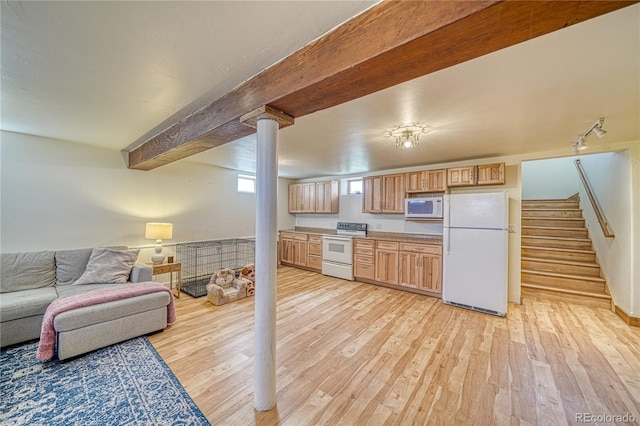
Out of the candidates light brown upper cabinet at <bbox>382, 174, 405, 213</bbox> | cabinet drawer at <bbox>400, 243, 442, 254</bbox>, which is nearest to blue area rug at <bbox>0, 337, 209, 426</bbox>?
cabinet drawer at <bbox>400, 243, 442, 254</bbox>

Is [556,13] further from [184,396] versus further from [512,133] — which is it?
[184,396]

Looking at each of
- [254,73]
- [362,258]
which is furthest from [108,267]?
[362,258]

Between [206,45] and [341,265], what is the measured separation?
14.5 feet

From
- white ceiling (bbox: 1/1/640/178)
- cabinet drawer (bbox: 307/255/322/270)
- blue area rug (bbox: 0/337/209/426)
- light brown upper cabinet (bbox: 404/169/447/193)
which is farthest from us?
cabinet drawer (bbox: 307/255/322/270)

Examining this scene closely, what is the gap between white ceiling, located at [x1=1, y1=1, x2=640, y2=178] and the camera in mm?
1179

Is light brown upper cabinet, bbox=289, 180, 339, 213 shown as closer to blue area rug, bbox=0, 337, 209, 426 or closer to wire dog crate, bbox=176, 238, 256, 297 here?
wire dog crate, bbox=176, 238, 256, 297

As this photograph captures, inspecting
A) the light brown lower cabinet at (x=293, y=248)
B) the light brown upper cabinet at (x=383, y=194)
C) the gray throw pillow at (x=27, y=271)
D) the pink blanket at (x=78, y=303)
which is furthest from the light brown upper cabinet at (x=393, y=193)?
the gray throw pillow at (x=27, y=271)

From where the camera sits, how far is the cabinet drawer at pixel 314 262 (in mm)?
5535

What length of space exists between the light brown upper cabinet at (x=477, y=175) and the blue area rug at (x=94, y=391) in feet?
14.3

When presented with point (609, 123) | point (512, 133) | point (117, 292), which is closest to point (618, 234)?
point (609, 123)

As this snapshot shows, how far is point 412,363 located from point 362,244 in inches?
107

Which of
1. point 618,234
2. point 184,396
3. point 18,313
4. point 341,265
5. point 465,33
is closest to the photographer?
point 465,33

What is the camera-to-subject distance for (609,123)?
246cm

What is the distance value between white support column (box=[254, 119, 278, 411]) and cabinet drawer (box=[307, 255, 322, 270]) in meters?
3.82
